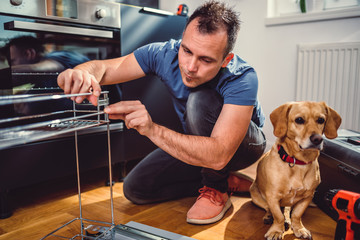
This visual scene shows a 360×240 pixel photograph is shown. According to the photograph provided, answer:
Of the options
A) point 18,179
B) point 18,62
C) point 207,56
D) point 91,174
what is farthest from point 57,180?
point 207,56

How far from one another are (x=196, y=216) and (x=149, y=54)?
739 millimetres

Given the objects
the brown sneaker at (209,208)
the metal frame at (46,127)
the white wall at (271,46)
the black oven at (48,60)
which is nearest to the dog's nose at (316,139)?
the brown sneaker at (209,208)

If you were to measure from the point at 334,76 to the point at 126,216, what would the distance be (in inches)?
64.8

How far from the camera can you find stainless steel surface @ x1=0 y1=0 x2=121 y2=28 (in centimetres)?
130

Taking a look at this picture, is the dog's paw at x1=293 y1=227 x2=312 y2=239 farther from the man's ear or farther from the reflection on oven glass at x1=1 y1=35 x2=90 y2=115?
the reflection on oven glass at x1=1 y1=35 x2=90 y2=115

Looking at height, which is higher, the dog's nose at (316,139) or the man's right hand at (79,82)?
the man's right hand at (79,82)

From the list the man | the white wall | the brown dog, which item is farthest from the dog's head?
the white wall

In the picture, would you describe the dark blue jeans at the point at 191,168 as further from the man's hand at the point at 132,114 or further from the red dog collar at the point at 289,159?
the man's hand at the point at 132,114

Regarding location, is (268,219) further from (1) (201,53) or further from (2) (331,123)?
(1) (201,53)

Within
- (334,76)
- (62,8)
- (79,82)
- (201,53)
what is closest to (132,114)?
(79,82)

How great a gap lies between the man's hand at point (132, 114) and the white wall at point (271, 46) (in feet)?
5.71

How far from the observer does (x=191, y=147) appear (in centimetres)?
103

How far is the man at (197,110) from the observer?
101 cm

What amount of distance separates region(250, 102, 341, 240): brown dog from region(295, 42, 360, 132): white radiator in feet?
3.28
